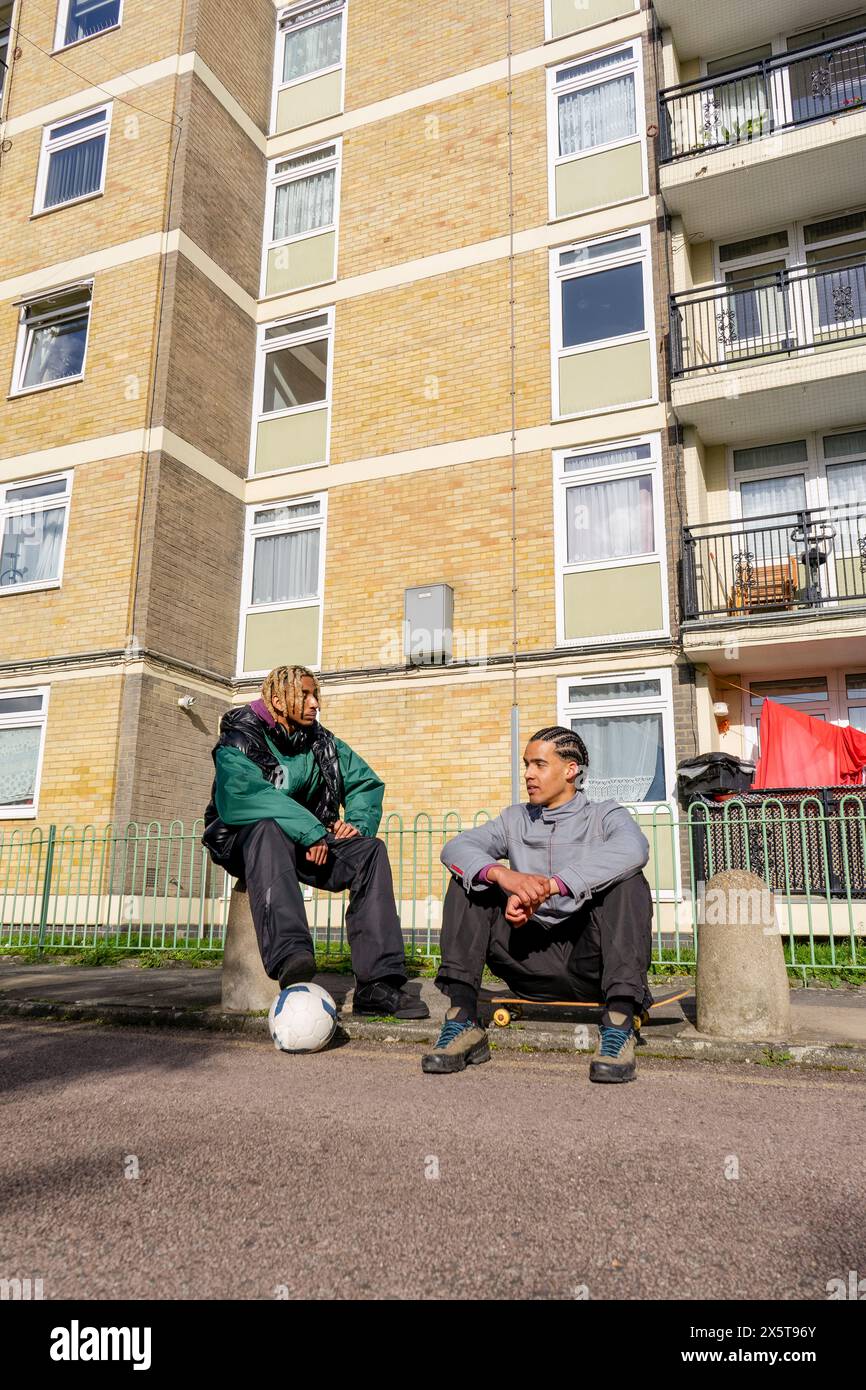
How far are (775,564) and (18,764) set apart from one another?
1023 cm

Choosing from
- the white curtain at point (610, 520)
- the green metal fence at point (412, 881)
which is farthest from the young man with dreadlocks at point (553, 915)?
the white curtain at point (610, 520)

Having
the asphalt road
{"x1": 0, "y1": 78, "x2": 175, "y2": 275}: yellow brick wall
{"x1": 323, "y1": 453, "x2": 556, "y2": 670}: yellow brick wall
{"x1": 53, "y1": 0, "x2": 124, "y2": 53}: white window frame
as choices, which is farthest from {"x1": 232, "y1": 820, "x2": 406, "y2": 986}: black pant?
{"x1": 53, "y1": 0, "x2": 124, "y2": 53}: white window frame

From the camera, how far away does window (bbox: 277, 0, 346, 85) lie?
652 inches

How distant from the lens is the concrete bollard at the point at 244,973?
5.06 metres

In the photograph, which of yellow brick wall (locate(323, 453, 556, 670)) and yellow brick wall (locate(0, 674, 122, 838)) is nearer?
yellow brick wall (locate(0, 674, 122, 838))

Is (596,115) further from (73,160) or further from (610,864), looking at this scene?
(610,864)

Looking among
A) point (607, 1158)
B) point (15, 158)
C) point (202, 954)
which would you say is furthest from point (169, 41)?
point (607, 1158)

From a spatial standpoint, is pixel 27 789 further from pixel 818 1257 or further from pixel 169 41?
pixel 818 1257

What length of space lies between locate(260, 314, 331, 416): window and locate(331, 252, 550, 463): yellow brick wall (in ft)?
1.20

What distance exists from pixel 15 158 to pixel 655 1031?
17.4 meters

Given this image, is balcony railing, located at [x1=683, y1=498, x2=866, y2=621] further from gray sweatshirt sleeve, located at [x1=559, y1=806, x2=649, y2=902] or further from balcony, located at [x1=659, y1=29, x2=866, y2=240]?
gray sweatshirt sleeve, located at [x1=559, y1=806, x2=649, y2=902]

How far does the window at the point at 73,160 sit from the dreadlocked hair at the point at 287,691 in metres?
13.2

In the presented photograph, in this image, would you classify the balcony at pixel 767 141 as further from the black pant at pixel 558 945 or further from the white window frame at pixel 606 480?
the black pant at pixel 558 945

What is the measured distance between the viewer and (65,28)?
53.5 feet
